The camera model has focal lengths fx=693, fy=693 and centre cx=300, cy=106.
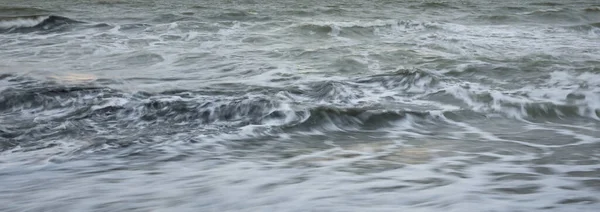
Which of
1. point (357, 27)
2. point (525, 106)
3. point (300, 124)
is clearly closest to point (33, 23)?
point (357, 27)

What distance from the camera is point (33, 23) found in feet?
43.7

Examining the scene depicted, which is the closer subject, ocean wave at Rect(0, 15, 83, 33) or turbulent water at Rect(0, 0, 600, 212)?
turbulent water at Rect(0, 0, 600, 212)

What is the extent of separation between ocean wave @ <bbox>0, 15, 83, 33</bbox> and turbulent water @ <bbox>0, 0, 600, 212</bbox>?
2155 mm

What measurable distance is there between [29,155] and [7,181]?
46 cm

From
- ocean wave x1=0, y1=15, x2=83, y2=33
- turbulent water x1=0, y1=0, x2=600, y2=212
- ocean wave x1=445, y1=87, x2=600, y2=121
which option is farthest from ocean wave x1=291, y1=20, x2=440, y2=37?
ocean wave x1=445, y1=87, x2=600, y2=121

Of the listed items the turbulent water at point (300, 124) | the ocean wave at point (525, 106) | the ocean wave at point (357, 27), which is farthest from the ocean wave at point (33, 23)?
the ocean wave at point (525, 106)

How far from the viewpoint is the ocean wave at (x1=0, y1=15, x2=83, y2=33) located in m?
12.8

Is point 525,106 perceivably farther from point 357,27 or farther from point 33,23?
point 33,23

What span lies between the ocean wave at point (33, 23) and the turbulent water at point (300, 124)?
2.16 m

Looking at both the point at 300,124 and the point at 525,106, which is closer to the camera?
the point at 300,124

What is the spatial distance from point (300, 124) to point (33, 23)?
32.5 ft

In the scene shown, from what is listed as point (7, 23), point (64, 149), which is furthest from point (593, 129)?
point (7, 23)

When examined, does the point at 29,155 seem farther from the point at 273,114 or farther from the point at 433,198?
the point at 433,198

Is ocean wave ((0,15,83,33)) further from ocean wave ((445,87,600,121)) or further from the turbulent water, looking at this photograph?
ocean wave ((445,87,600,121))
